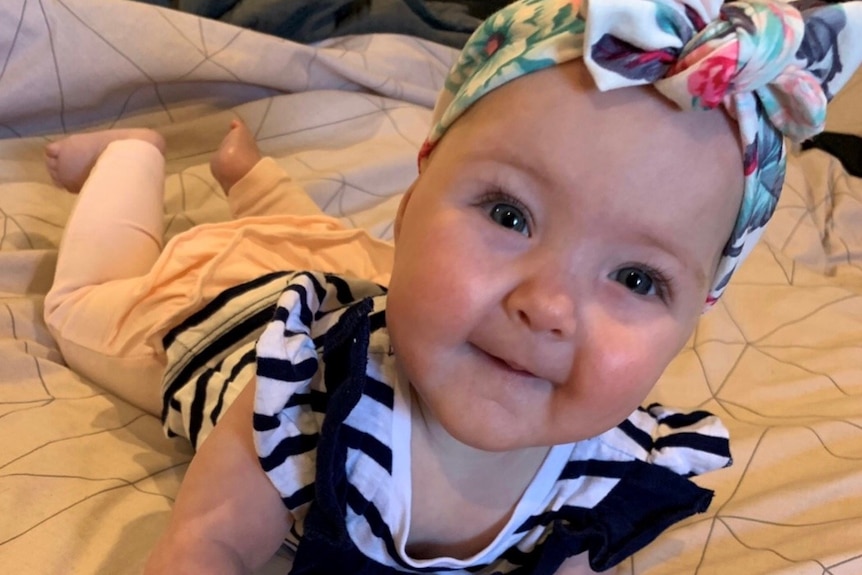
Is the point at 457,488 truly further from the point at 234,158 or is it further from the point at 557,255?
the point at 234,158

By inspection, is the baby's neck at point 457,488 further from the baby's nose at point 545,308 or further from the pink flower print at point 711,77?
the pink flower print at point 711,77

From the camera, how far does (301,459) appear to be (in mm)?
631

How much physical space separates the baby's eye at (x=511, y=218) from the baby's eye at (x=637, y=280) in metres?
0.07

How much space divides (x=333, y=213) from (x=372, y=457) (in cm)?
55

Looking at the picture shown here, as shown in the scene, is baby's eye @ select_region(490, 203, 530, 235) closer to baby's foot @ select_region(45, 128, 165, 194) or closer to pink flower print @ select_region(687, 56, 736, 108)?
pink flower print @ select_region(687, 56, 736, 108)

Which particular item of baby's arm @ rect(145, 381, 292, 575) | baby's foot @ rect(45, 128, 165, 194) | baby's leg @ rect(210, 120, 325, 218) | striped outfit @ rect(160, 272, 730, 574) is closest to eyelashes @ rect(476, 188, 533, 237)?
striped outfit @ rect(160, 272, 730, 574)

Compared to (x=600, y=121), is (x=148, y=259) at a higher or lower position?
lower

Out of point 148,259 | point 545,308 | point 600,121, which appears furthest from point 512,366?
point 148,259

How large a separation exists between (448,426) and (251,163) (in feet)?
2.01

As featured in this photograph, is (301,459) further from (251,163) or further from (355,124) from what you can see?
(355,124)

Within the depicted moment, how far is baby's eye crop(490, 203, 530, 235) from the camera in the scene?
0.53 m

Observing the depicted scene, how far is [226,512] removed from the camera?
0.62 metres

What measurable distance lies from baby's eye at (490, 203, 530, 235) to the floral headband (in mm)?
83

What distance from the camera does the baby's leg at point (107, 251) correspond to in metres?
0.84
